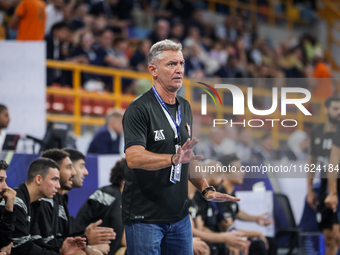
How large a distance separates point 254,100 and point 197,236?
6.88 ft

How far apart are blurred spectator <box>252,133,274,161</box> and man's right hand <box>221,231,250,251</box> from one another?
1161 mm

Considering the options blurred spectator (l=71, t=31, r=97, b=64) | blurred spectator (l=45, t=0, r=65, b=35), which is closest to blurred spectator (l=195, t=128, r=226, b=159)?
blurred spectator (l=71, t=31, r=97, b=64)

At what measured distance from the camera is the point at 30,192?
4.48 metres

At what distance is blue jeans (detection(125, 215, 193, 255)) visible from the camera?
10.4ft

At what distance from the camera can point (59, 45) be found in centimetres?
958

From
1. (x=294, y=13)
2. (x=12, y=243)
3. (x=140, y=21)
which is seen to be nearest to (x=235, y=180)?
(x=12, y=243)

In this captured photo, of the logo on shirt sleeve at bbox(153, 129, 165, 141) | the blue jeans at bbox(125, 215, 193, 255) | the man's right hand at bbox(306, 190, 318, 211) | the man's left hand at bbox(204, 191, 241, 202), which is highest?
the logo on shirt sleeve at bbox(153, 129, 165, 141)

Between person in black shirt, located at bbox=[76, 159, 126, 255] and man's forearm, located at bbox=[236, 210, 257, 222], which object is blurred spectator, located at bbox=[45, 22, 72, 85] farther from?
man's forearm, located at bbox=[236, 210, 257, 222]

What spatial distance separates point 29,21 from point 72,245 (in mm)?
5070

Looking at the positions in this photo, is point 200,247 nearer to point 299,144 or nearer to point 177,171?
point 299,144

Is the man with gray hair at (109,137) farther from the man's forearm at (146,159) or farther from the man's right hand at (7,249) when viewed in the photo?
the man's forearm at (146,159)

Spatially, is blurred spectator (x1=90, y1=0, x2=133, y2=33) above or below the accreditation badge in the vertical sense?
above

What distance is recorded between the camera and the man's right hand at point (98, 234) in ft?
15.7

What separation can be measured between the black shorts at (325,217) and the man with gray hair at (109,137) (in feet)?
11.0
